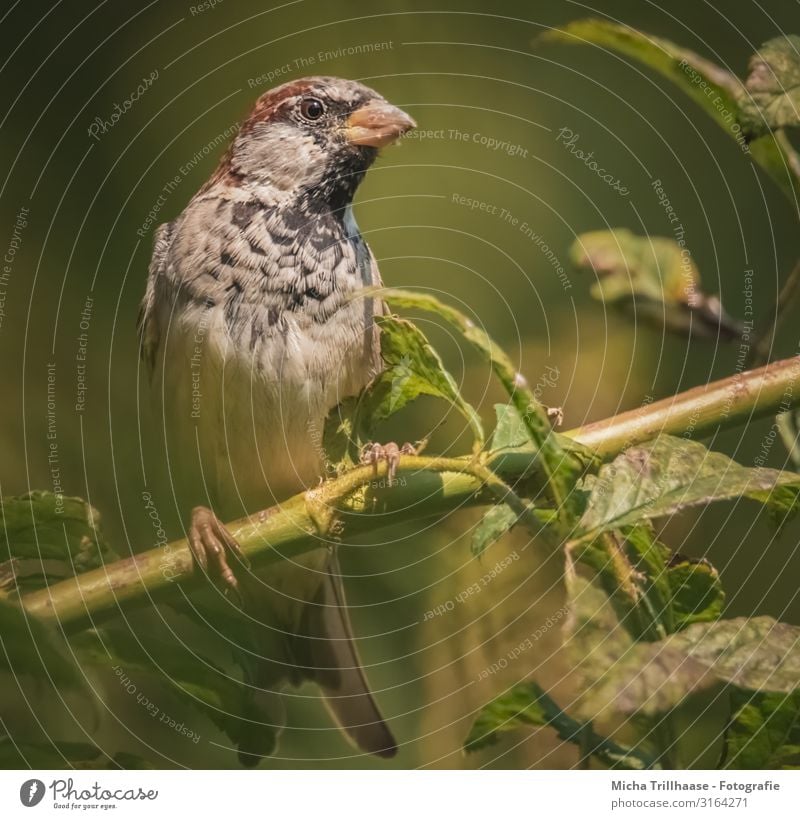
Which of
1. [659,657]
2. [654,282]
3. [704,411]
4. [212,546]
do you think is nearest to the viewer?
[659,657]

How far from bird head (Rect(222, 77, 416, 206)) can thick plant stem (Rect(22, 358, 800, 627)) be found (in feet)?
2.41

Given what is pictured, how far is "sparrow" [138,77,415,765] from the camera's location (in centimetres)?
195

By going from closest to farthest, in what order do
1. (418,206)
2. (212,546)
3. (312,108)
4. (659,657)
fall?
(659,657)
(212,546)
(312,108)
(418,206)

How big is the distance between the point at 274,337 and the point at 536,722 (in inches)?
36.8

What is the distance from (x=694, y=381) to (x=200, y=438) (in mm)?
1083

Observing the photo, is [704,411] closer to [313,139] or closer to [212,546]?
[212,546]

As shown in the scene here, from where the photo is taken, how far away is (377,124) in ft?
6.63

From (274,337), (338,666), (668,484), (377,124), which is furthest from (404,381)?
(338,666)

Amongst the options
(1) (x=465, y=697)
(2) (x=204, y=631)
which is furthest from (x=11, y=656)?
(1) (x=465, y=697)

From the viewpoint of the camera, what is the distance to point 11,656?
1.83 metres

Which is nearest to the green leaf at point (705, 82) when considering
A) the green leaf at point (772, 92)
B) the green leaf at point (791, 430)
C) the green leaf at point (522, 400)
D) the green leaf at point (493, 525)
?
the green leaf at point (772, 92)

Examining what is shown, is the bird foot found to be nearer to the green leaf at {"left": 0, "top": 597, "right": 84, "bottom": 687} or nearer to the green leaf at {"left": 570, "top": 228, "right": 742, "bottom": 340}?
the green leaf at {"left": 0, "top": 597, "right": 84, "bottom": 687}
